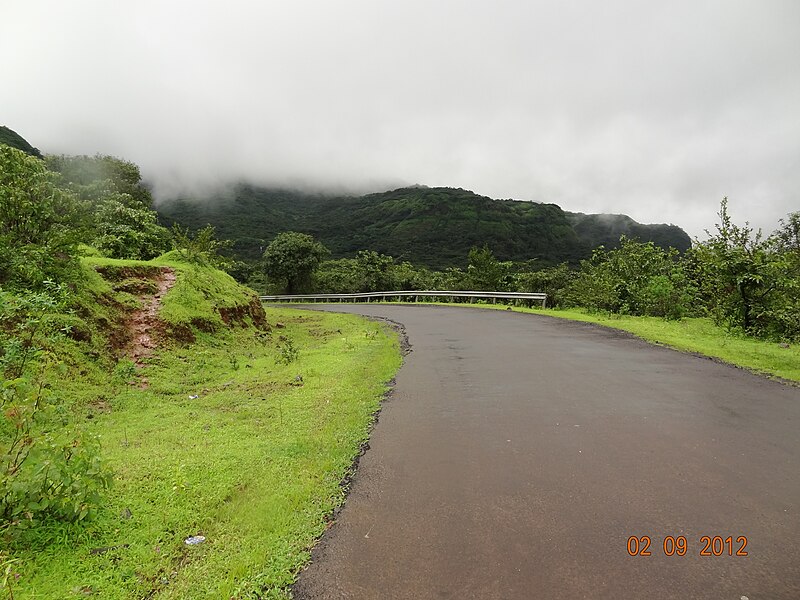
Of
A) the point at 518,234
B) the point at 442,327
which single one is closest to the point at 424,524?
the point at 442,327

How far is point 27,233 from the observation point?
8.70m

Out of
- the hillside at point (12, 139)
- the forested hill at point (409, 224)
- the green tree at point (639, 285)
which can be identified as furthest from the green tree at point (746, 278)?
the forested hill at point (409, 224)

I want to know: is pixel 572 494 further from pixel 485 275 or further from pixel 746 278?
pixel 485 275

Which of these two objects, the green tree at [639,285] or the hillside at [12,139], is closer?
the green tree at [639,285]

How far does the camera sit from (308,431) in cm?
570

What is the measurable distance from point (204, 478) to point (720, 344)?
40.1 ft

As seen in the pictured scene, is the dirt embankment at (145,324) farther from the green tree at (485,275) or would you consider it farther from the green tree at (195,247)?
the green tree at (485,275)

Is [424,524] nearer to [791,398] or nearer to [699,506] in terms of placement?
[699,506]

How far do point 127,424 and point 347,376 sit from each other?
149 inches

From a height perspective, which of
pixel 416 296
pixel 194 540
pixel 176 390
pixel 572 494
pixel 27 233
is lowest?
pixel 176 390
